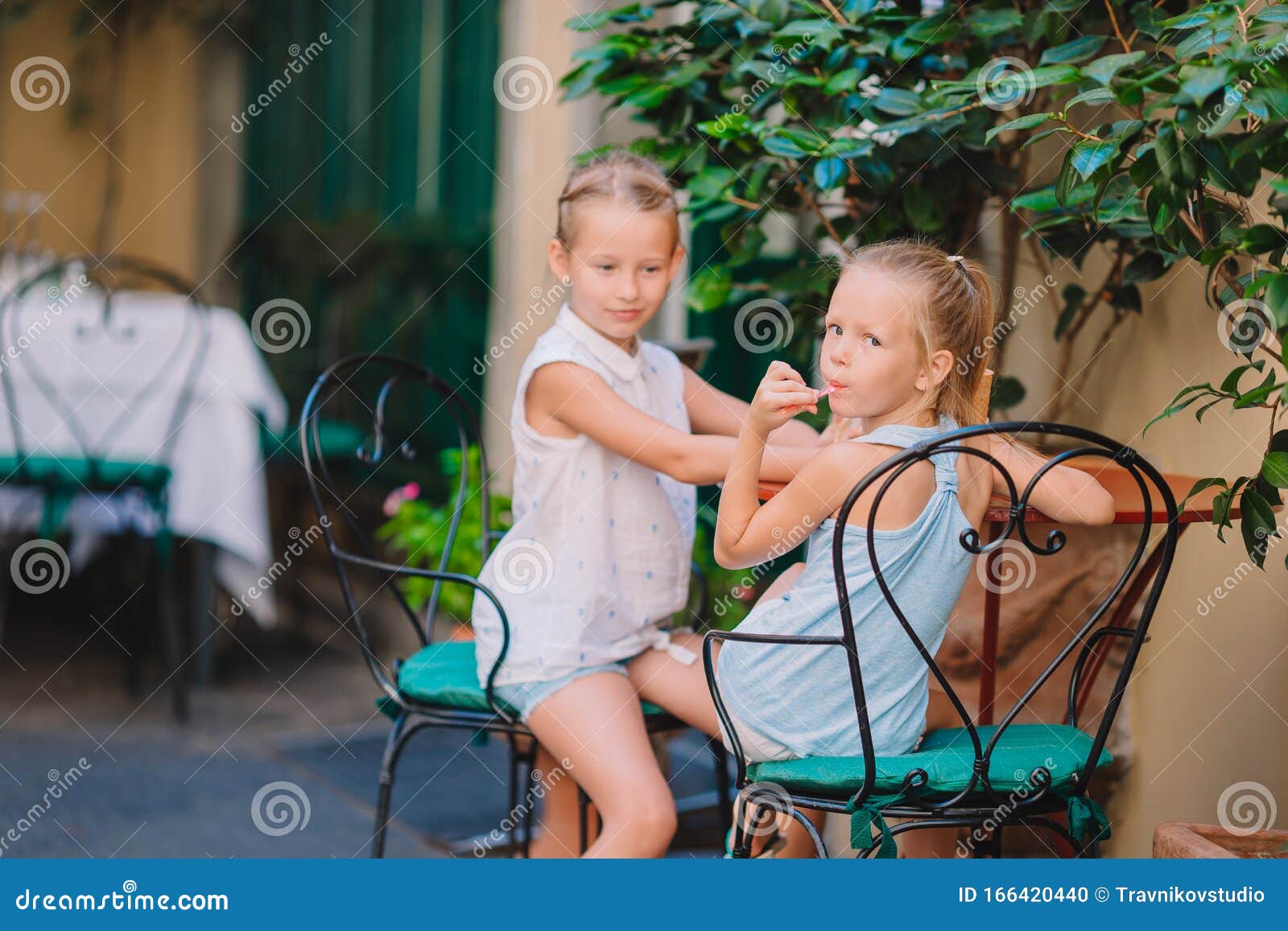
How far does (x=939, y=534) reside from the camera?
1492mm

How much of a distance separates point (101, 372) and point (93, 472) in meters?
0.26

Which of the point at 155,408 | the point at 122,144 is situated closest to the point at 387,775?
the point at 155,408

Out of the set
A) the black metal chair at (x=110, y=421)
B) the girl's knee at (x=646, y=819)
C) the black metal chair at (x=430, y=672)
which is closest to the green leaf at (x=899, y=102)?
the black metal chair at (x=430, y=672)

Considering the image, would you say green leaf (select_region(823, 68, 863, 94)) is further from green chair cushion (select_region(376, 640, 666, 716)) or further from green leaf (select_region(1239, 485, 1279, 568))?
green chair cushion (select_region(376, 640, 666, 716))

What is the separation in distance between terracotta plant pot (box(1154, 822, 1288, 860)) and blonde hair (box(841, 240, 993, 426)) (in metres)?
0.58

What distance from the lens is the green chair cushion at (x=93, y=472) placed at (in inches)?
129

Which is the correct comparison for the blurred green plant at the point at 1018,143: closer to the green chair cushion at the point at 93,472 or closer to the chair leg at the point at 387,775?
the chair leg at the point at 387,775

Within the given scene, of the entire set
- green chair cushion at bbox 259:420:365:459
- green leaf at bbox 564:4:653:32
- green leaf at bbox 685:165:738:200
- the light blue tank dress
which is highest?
green leaf at bbox 564:4:653:32

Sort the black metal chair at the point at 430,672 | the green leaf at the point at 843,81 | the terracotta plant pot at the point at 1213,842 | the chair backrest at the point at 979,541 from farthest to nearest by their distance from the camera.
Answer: the green leaf at the point at 843,81 < the black metal chair at the point at 430,672 < the terracotta plant pot at the point at 1213,842 < the chair backrest at the point at 979,541

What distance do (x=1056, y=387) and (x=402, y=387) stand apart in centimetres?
243

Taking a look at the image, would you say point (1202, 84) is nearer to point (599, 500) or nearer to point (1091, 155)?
point (1091, 155)

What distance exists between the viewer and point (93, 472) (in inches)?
130

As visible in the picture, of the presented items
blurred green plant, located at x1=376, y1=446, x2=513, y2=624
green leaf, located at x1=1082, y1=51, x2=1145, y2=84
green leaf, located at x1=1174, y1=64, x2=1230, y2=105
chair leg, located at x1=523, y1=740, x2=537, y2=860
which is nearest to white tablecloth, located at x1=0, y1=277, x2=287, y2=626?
blurred green plant, located at x1=376, y1=446, x2=513, y2=624

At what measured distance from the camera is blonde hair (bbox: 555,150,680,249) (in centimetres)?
181
